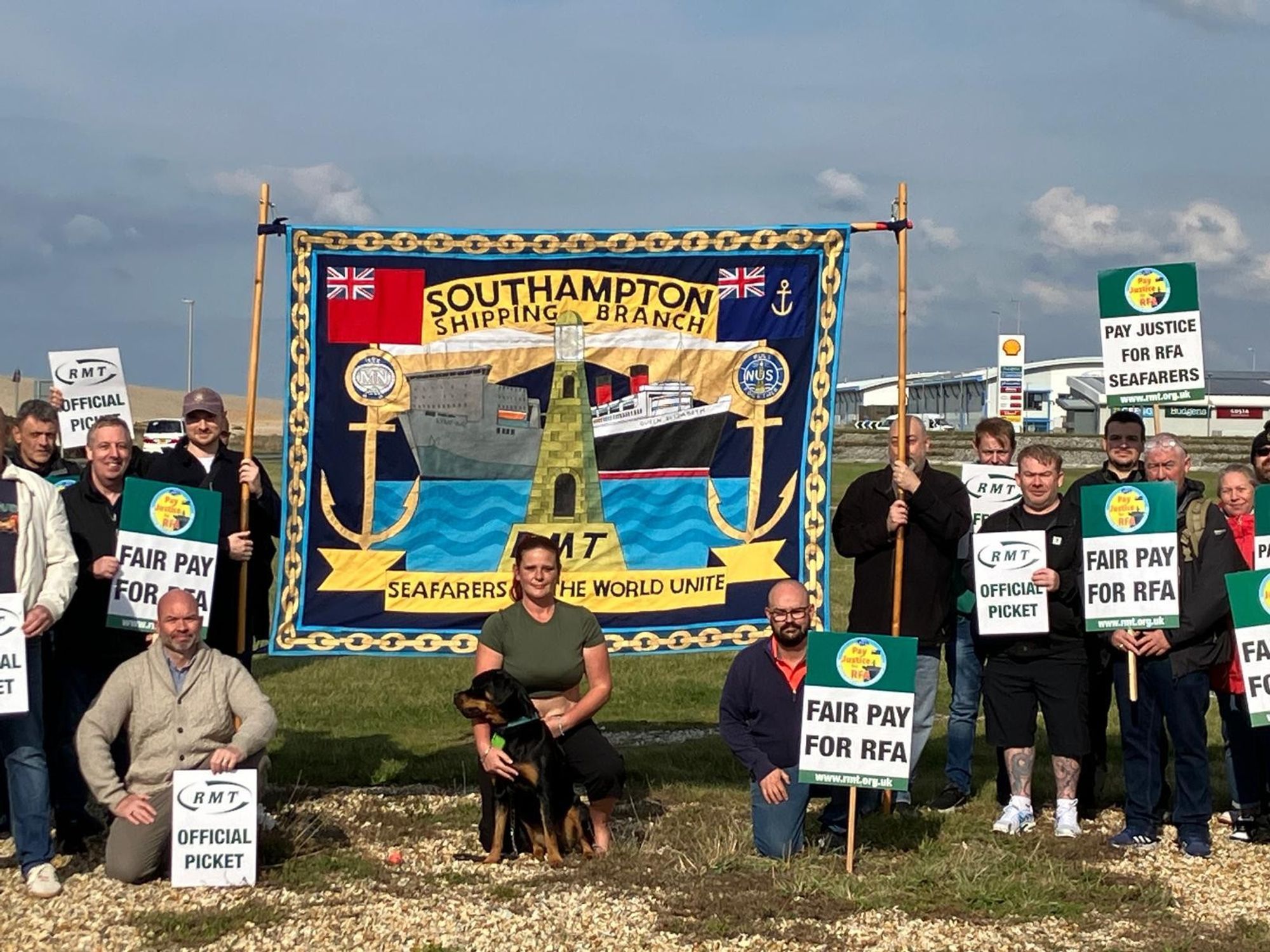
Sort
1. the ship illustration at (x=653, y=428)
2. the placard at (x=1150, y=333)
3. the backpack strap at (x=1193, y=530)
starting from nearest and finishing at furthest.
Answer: the backpack strap at (x=1193, y=530) < the ship illustration at (x=653, y=428) < the placard at (x=1150, y=333)

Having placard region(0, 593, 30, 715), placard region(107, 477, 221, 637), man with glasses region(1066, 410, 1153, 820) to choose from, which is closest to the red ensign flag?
placard region(107, 477, 221, 637)

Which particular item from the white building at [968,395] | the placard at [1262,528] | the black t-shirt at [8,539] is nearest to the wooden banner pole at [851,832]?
the placard at [1262,528]

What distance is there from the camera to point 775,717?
25.0ft

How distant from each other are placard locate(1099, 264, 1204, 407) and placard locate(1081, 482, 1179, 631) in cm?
148

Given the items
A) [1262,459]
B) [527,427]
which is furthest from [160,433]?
[1262,459]

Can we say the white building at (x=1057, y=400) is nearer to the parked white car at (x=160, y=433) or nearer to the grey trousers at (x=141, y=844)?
the parked white car at (x=160, y=433)

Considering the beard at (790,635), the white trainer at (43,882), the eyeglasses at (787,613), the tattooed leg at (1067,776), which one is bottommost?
the white trainer at (43,882)

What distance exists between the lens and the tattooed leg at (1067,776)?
8.20 m

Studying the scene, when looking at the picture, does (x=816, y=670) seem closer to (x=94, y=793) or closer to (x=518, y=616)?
(x=518, y=616)

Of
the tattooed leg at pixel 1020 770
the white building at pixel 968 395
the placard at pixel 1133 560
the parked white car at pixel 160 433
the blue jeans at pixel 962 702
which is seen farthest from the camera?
the white building at pixel 968 395

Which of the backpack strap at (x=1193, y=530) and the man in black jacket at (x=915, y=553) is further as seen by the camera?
the man in black jacket at (x=915, y=553)

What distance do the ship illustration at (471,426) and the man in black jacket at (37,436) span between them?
70.2 inches

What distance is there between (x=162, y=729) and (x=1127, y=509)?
464cm

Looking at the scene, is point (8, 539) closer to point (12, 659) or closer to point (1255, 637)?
point (12, 659)
